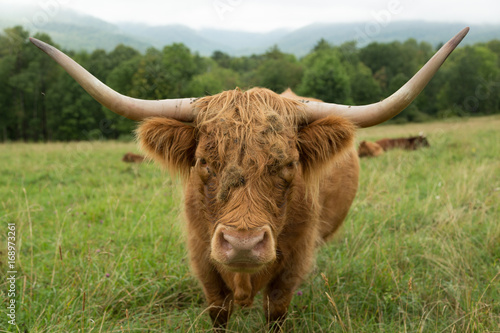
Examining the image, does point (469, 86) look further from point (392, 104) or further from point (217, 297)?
point (217, 297)

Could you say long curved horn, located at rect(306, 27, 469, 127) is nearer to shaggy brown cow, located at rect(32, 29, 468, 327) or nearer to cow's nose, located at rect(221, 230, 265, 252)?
shaggy brown cow, located at rect(32, 29, 468, 327)

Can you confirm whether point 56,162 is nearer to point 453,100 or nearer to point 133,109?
point 133,109

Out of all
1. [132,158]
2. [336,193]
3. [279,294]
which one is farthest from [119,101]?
[132,158]

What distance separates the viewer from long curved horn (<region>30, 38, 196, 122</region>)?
197 cm

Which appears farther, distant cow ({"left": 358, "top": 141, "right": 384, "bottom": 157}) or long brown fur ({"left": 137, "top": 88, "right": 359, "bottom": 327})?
distant cow ({"left": 358, "top": 141, "right": 384, "bottom": 157})

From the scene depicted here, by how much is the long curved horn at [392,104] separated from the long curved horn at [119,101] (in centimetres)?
94

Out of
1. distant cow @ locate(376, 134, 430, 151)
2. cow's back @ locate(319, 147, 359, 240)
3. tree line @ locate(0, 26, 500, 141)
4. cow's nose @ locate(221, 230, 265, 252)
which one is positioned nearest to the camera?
cow's nose @ locate(221, 230, 265, 252)

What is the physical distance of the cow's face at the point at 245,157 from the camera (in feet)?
5.90

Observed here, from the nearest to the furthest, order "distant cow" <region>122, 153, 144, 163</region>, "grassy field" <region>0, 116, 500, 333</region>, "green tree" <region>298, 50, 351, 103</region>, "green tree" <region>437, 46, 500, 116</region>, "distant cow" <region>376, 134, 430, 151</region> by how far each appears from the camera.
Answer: "grassy field" <region>0, 116, 500, 333</region>, "distant cow" <region>122, 153, 144, 163</region>, "distant cow" <region>376, 134, 430, 151</region>, "green tree" <region>298, 50, 351, 103</region>, "green tree" <region>437, 46, 500, 116</region>

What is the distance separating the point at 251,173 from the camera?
194cm

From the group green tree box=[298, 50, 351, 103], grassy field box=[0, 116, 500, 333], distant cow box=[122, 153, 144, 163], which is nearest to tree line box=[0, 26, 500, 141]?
green tree box=[298, 50, 351, 103]

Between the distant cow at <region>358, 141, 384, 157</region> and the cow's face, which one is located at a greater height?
the cow's face

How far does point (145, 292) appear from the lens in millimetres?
3113

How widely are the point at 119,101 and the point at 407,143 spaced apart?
11.4 metres
